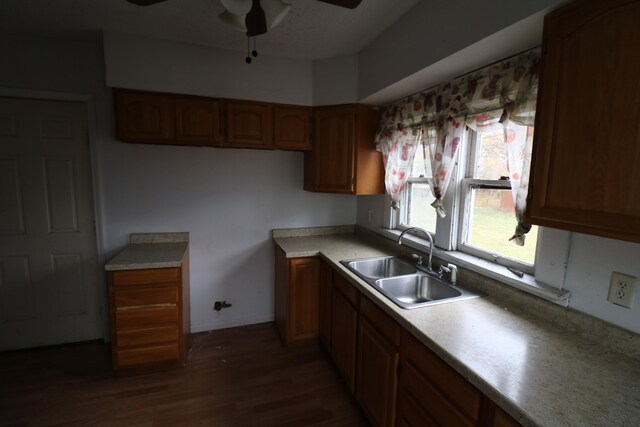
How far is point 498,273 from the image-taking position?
1518 mm

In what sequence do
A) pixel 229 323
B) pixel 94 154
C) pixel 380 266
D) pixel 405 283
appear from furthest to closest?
pixel 229 323
pixel 94 154
pixel 380 266
pixel 405 283

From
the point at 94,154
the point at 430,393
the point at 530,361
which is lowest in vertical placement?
the point at 430,393

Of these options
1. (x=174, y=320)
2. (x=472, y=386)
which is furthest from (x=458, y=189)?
(x=174, y=320)

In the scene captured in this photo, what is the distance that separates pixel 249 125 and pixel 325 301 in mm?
1581

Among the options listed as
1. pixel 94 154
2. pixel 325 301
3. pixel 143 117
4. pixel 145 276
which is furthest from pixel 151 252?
pixel 325 301

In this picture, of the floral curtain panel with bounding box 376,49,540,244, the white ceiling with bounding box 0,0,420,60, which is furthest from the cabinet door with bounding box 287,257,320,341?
the white ceiling with bounding box 0,0,420,60

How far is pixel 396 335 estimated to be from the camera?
1424mm

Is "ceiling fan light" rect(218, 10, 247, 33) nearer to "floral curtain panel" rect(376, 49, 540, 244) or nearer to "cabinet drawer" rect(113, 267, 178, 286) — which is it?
"floral curtain panel" rect(376, 49, 540, 244)

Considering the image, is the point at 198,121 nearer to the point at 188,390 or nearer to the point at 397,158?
the point at 397,158

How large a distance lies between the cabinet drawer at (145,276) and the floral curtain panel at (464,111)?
185cm

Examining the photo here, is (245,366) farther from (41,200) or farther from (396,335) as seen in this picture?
(41,200)

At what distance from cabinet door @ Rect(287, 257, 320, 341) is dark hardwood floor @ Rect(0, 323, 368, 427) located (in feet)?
0.55

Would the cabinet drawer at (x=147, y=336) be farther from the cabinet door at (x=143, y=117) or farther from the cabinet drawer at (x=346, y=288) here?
the cabinet door at (x=143, y=117)

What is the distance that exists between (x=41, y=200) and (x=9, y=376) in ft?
4.28
